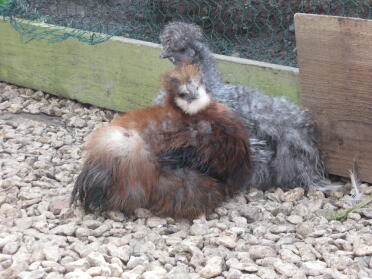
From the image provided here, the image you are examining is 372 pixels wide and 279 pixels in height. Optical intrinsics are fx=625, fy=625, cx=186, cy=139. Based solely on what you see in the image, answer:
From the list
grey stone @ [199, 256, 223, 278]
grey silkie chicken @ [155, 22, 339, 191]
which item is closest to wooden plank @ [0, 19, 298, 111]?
grey silkie chicken @ [155, 22, 339, 191]

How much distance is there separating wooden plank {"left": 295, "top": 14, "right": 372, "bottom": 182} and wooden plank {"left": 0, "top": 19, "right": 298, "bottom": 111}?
36cm

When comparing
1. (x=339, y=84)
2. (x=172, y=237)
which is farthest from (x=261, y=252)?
(x=339, y=84)

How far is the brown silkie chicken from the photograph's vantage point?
3012 mm

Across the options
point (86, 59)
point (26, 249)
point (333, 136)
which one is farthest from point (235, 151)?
point (86, 59)

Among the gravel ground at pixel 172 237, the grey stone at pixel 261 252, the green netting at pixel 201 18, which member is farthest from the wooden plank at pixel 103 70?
the grey stone at pixel 261 252

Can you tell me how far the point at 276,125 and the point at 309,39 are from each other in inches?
19.9

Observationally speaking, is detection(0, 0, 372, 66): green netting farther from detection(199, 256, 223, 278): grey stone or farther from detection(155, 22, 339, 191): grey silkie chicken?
detection(199, 256, 223, 278): grey stone

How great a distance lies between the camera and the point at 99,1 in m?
5.14

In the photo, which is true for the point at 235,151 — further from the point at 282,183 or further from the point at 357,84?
the point at 357,84

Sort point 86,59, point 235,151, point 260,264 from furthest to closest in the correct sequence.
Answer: point 86,59 → point 235,151 → point 260,264

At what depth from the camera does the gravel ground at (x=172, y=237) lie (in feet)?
8.30

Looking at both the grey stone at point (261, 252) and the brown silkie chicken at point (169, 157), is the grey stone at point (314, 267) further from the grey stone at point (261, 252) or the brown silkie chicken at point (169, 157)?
the brown silkie chicken at point (169, 157)

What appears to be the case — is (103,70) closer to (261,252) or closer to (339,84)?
(339,84)

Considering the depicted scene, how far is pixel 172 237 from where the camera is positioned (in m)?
2.89
